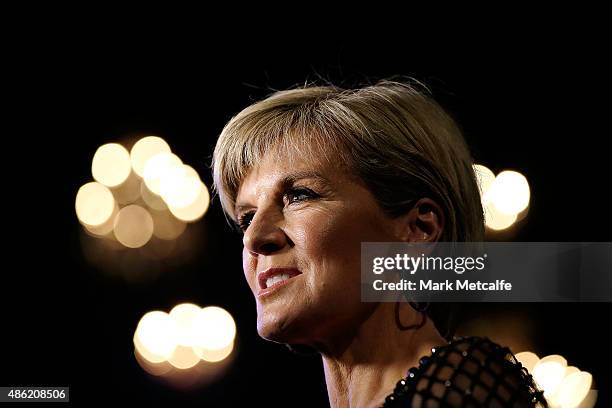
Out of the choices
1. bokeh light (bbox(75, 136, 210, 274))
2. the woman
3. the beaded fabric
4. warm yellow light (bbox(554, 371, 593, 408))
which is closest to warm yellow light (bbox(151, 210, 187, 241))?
Answer: bokeh light (bbox(75, 136, 210, 274))

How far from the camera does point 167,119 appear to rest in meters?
4.04

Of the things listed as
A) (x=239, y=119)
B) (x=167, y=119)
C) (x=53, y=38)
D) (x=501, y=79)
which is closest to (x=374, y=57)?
(x=501, y=79)

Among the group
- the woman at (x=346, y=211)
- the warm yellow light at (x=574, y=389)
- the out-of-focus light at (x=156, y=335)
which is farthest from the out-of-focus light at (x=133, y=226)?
the woman at (x=346, y=211)

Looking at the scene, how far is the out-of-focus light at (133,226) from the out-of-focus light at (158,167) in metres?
0.15

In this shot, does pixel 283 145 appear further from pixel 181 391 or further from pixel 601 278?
pixel 181 391

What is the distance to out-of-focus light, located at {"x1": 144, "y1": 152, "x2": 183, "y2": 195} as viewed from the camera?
420 centimetres

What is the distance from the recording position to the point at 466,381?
1.38m

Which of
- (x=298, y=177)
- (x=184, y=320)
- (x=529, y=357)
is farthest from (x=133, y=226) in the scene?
(x=298, y=177)

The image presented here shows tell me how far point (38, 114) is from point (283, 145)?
93.5 inches

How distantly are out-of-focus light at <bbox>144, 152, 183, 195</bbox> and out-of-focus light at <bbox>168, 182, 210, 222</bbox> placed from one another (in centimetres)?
19

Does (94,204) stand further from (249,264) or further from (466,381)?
(466,381)

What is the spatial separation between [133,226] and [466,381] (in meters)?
3.30

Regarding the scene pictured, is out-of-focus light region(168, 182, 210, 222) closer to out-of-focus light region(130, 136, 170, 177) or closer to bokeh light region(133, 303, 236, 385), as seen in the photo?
out-of-focus light region(130, 136, 170, 177)

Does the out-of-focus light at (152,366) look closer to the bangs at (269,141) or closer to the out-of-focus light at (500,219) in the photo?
the out-of-focus light at (500,219)
